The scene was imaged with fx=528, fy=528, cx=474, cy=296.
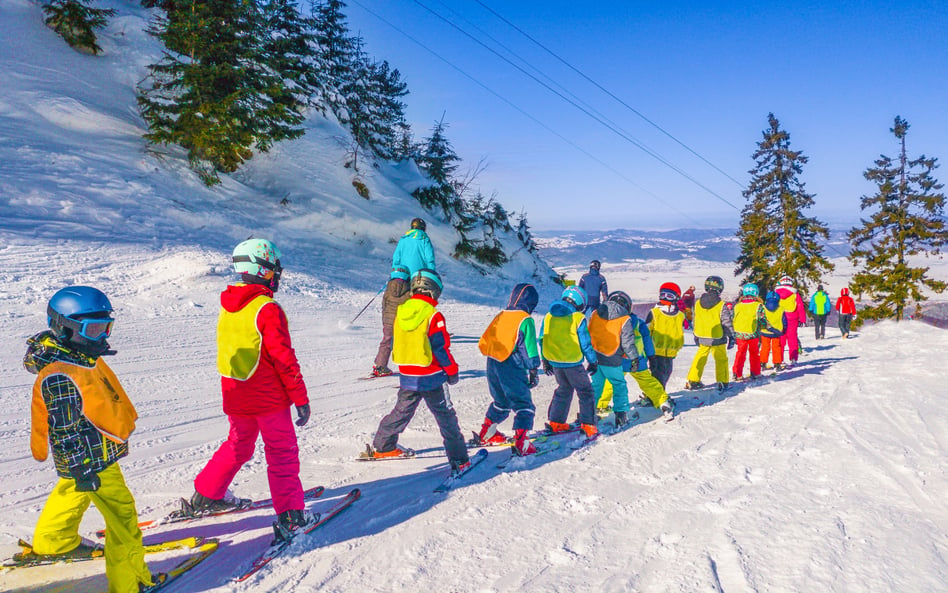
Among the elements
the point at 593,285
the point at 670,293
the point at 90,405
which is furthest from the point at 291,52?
the point at 90,405

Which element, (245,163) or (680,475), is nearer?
(680,475)

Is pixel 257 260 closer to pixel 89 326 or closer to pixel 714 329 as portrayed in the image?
pixel 89 326

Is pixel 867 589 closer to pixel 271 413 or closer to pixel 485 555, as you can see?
pixel 485 555

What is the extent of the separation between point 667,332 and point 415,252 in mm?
3928

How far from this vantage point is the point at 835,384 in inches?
339

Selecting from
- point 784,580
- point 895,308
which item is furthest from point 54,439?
point 895,308

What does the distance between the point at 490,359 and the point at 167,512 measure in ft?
10.3

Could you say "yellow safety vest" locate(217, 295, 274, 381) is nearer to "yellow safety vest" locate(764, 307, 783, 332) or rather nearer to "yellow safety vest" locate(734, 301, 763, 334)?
"yellow safety vest" locate(734, 301, 763, 334)

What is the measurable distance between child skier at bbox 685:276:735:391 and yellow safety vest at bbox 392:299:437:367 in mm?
5524

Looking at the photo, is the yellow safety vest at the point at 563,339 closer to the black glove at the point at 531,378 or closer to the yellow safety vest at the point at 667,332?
the black glove at the point at 531,378

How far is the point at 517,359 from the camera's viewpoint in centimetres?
544

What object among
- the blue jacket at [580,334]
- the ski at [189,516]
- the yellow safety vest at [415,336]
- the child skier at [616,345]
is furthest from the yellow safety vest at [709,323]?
the ski at [189,516]

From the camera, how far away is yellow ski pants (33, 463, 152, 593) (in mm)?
2928

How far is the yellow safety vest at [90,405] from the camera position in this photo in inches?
111
